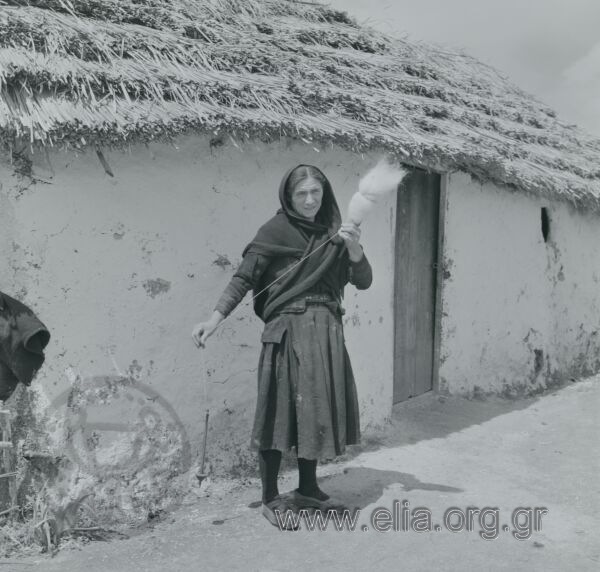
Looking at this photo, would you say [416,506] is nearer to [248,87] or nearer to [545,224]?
[248,87]

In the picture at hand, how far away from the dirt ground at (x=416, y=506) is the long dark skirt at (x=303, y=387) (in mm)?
486

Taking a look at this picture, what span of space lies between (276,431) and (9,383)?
132cm

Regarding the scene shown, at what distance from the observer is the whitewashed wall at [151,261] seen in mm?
3691

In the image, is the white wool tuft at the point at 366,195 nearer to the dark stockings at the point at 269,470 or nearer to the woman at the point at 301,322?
the woman at the point at 301,322

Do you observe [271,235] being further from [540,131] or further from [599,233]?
[599,233]

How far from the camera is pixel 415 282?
20.2ft

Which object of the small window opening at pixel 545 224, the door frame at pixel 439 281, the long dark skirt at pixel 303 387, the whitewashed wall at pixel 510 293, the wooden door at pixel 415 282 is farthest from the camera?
the small window opening at pixel 545 224

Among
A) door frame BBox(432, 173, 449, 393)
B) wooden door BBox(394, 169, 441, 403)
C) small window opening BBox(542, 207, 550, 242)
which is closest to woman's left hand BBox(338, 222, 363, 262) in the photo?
wooden door BBox(394, 169, 441, 403)

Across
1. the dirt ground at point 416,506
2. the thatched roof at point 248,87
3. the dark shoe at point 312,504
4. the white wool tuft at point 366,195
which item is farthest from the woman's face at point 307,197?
the dirt ground at point 416,506

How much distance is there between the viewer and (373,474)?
4461 millimetres

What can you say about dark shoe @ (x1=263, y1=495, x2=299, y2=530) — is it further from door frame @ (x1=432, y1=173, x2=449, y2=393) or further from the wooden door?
door frame @ (x1=432, y1=173, x2=449, y2=393)

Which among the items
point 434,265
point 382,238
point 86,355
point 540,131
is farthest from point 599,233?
point 86,355
